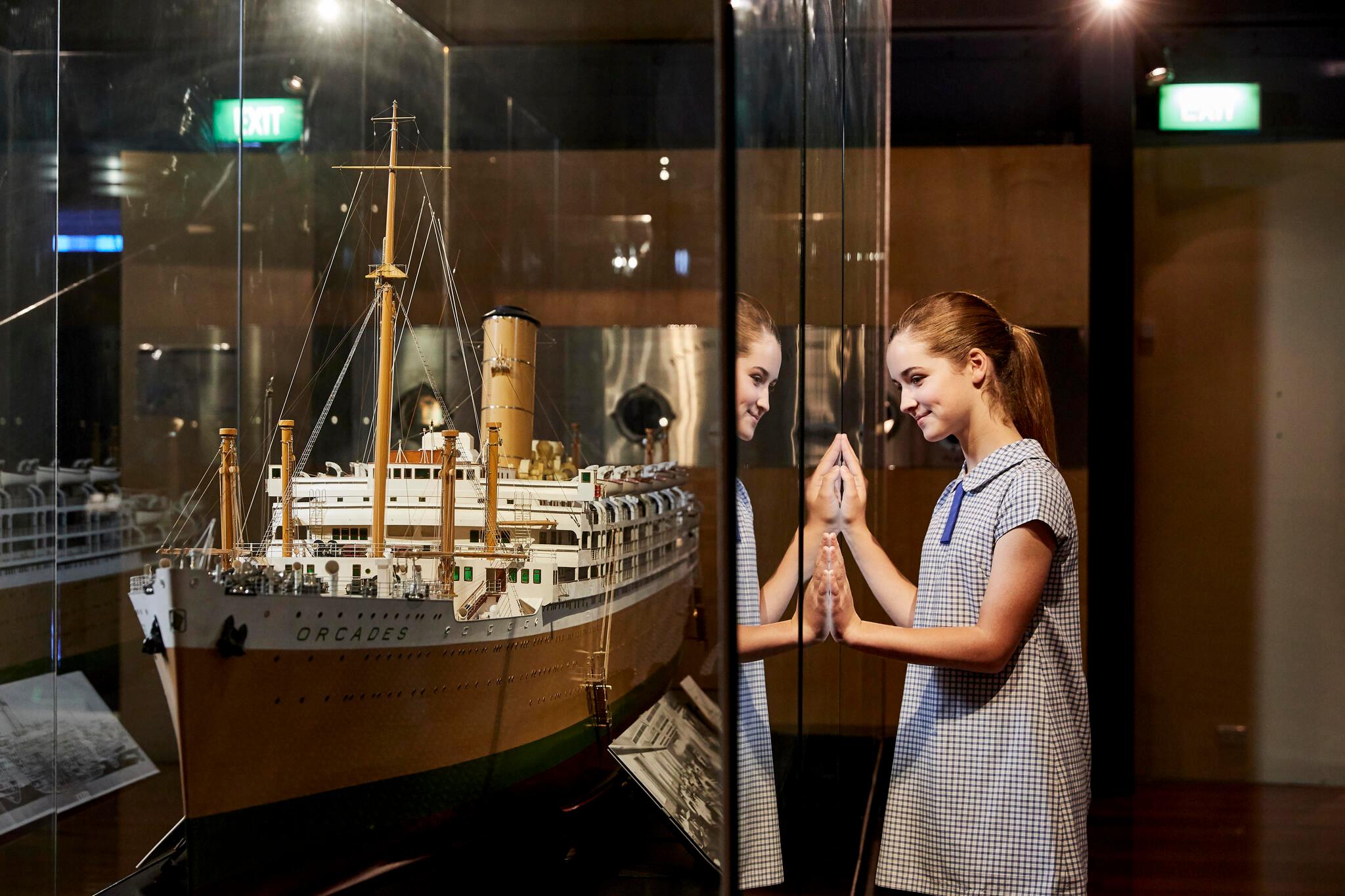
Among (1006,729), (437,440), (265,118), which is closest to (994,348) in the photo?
(1006,729)

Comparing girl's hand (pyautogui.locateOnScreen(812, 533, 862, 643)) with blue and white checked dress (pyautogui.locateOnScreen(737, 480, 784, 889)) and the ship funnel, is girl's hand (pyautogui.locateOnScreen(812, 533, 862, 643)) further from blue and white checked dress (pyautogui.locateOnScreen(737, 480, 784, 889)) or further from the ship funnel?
the ship funnel

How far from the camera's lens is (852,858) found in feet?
5.98

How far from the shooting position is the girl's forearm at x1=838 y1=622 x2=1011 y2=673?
1.47 metres

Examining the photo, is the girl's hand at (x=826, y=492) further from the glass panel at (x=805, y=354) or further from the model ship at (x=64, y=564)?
the model ship at (x=64, y=564)

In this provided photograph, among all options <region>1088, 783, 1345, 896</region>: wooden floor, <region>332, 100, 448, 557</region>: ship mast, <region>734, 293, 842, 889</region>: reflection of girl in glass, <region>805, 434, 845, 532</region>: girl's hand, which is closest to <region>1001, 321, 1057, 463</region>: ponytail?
<region>805, 434, 845, 532</region>: girl's hand

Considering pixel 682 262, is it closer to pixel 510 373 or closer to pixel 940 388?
pixel 510 373

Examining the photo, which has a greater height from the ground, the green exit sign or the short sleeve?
the green exit sign

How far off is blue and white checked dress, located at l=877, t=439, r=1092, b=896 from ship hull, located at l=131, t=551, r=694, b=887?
0.39 metres

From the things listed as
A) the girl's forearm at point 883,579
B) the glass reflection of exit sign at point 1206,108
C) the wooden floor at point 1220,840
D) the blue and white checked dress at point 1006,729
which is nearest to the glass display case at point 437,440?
the girl's forearm at point 883,579

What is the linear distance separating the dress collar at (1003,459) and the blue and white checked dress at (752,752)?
414 mm

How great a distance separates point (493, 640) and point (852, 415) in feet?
2.52

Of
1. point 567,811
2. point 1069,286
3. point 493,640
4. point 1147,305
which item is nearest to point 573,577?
point 493,640

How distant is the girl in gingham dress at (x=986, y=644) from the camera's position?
1.48 metres

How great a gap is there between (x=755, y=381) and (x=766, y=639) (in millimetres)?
313
